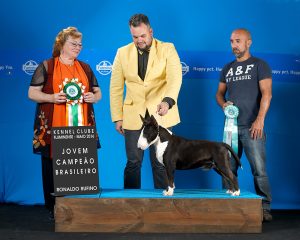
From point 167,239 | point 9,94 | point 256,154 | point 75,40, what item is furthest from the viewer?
point 9,94

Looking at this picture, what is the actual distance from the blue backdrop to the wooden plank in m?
1.36

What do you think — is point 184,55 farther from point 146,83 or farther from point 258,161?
point 258,161

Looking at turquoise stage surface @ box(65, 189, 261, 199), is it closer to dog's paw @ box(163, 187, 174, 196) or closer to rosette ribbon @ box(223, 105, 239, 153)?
dog's paw @ box(163, 187, 174, 196)

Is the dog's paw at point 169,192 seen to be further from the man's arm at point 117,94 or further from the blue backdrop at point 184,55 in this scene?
the blue backdrop at point 184,55

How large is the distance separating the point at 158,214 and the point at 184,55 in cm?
170

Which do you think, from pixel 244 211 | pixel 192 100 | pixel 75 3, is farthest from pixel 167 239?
pixel 75 3

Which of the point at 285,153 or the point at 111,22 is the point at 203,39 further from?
the point at 285,153

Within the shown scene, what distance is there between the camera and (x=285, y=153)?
4.38 meters

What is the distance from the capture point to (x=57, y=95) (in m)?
3.36

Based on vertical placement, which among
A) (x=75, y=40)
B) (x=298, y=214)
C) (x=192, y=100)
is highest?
(x=75, y=40)

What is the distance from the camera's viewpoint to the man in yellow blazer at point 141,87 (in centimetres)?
348

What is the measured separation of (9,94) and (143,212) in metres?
1.89

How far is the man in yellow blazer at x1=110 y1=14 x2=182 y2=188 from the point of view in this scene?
11.4ft

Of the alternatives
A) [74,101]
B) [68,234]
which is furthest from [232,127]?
[68,234]
